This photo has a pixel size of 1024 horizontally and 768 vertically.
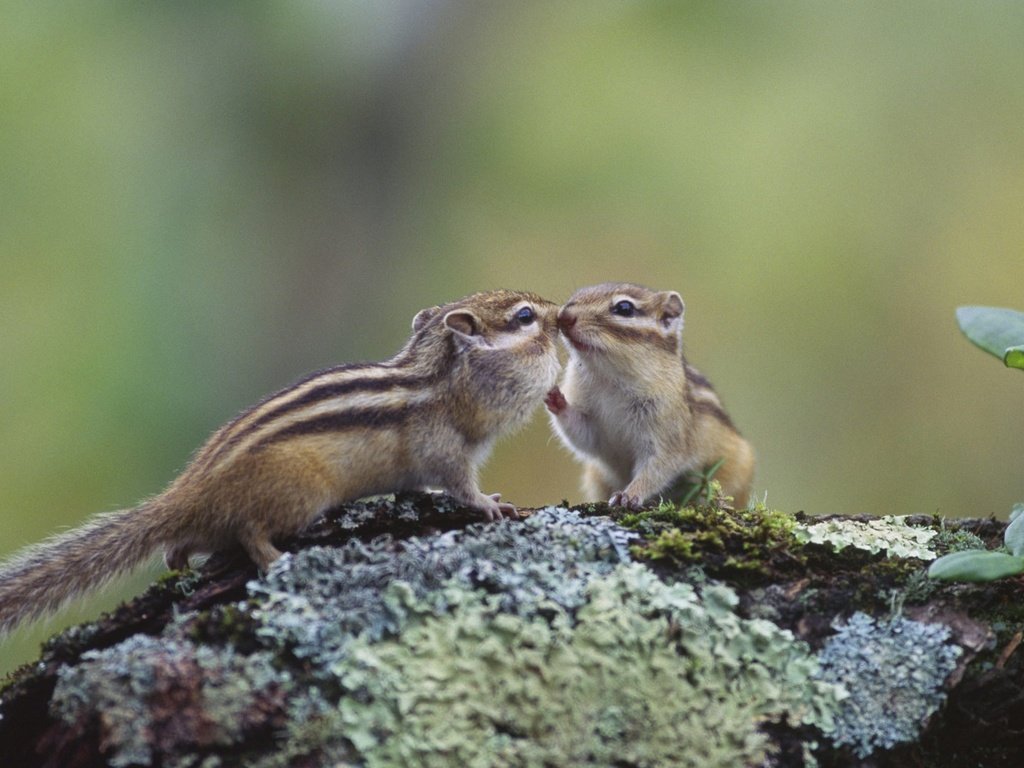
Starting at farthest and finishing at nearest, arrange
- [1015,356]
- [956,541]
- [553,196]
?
[553,196], [956,541], [1015,356]

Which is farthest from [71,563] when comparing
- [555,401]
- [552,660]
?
[555,401]

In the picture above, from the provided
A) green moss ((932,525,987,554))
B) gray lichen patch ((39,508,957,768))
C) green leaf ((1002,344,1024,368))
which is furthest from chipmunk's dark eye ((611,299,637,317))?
gray lichen patch ((39,508,957,768))

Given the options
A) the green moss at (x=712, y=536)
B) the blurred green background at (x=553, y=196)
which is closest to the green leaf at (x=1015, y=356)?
the green moss at (x=712, y=536)

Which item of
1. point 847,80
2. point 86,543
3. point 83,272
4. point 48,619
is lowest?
point 48,619

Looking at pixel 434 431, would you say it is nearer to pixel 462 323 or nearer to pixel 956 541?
pixel 462 323

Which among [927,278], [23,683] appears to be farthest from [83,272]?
[927,278]

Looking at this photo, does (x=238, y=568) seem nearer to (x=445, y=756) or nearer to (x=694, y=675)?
(x=445, y=756)

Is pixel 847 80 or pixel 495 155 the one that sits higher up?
pixel 847 80

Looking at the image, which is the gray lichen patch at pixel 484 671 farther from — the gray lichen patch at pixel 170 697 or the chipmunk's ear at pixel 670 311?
the chipmunk's ear at pixel 670 311
